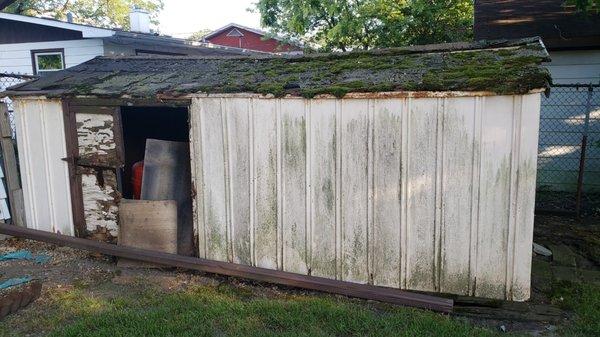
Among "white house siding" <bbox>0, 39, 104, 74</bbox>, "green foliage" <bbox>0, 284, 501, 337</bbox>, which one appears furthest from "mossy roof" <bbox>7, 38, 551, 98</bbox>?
"white house siding" <bbox>0, 39, 104, 74</bbox>

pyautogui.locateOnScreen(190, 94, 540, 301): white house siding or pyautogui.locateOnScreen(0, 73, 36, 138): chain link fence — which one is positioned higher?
pyautogui.locateOnScreen(0, 73, 36, 138): chain link fence

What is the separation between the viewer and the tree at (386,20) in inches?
486

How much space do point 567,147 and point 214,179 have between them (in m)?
6.33

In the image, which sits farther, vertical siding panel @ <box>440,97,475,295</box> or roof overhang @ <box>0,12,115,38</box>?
roof overhang @ <box>0,12,115,38</box>

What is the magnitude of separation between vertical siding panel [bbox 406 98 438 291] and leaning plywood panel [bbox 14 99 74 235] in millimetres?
4172

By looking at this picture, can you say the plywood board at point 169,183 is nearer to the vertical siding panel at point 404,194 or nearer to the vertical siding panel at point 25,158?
the vertical siding panel at point 25,158

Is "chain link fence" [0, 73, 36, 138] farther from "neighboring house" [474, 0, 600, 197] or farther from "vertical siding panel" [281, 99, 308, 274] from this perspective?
"neighboring house" [474, 0, 600, 197]

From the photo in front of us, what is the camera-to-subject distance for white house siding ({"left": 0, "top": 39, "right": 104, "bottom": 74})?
12094mm

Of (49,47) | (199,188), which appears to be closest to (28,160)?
(199,188)

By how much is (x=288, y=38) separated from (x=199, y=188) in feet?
36.5

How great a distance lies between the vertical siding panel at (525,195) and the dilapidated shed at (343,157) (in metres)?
0.01

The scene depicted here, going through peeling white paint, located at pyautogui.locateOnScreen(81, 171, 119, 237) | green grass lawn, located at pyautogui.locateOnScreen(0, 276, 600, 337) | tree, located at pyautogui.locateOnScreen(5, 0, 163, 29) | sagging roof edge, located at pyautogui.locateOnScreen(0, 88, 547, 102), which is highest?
tree, located at pyautogui.locateOnScreen(5, 0, 163, 29)

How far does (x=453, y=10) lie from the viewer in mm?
12508

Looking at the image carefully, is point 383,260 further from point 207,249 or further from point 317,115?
point 207,249
